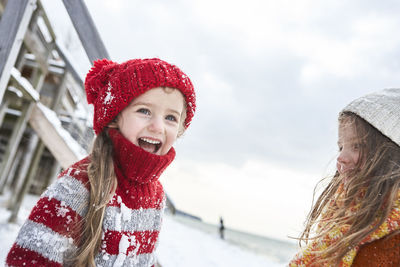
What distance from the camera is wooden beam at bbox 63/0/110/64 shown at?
1633 mm

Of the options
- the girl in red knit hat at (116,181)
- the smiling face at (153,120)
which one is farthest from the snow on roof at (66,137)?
the smiling face at (153,120)

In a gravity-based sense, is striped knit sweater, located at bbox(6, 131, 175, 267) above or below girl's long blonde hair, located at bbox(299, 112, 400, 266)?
below

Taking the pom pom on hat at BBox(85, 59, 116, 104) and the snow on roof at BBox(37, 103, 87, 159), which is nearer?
the pom pom on hat at BBox(85, 59, 116, 104)

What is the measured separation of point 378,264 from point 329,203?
1.34ft

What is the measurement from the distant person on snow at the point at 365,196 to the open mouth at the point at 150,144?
2.57ft

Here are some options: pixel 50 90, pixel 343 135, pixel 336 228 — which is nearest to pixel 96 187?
pixel 336 228

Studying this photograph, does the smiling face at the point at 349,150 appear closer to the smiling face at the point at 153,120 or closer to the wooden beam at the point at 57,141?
the smiling face at the point at 153,120

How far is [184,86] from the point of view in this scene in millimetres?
1587

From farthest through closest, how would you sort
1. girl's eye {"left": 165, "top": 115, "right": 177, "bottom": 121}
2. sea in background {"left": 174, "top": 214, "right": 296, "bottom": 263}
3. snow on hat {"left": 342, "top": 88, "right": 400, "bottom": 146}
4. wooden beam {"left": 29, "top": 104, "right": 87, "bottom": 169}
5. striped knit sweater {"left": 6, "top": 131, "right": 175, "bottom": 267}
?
1. sea in background {"left": 174, "top": 214, "right": 296, "bottom": 263}
2. wooden beam {"left": 29, "top": 104, "right": 87, "bottom": 169}
3. girl's eye {"left": 165, "top": 115, "right": 177, "bottom": 121}
4. snow on hat {"left": 342, "top": 88, "right": 400, "bottom": 146}
5. striped knit sweater {"left": 6, "top": 131, "right": 175, "bottom": 267}

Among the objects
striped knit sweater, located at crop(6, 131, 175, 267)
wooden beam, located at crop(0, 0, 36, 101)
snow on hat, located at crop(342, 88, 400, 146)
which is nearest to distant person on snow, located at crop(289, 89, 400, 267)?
snow on hat, located at crop(342, 88, 400, 146)

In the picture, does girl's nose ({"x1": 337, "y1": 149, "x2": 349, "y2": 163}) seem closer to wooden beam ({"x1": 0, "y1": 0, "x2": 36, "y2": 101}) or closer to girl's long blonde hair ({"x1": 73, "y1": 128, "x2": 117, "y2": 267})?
girl's long blonde hair ({"x1": 73, "y1": 128, "x2": 117, "y2": 267})

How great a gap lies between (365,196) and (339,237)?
0.20 metres

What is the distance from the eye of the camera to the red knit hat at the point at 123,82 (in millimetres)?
1479

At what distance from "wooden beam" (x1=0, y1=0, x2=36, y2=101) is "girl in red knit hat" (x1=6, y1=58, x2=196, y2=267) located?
389 mm
